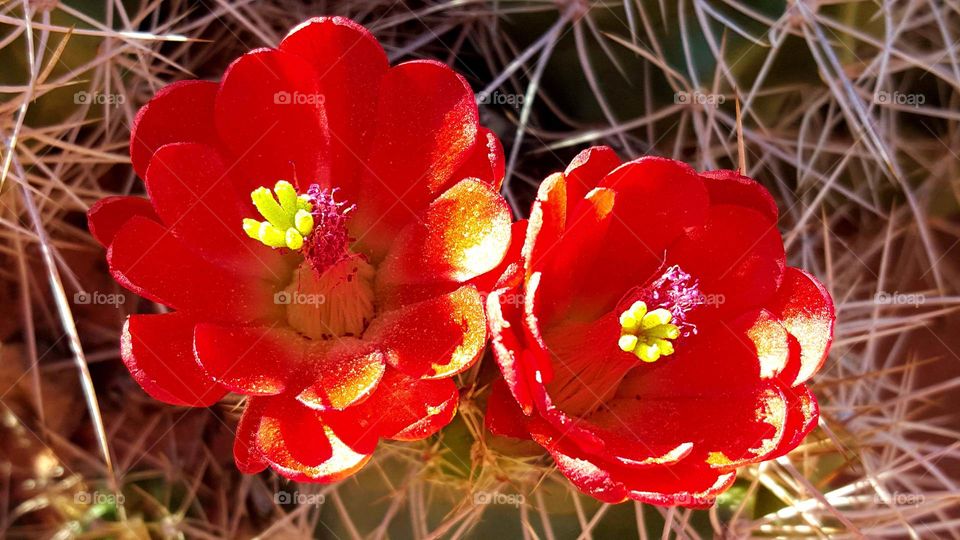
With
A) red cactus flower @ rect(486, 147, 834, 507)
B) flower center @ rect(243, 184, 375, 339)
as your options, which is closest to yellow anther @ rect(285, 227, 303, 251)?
flower center @ rect(243, 184, 375, 339)

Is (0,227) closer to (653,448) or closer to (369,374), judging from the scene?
(369,374)

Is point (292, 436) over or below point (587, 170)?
below

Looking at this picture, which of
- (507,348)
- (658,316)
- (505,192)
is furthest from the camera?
(505,192)

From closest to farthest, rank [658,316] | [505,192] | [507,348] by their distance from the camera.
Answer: [507,348], [658,316], [505,192]

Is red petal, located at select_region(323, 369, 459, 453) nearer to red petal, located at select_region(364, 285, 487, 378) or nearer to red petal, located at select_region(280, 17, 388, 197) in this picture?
red petal, located at select_region(364, 285, 487, 378)

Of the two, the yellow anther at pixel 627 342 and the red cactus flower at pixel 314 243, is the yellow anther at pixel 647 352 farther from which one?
the red cactus flower at pixel 314 243

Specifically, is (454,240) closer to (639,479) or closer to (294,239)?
(294,239)

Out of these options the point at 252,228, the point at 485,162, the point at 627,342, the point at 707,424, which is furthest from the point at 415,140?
the point at 707,424
